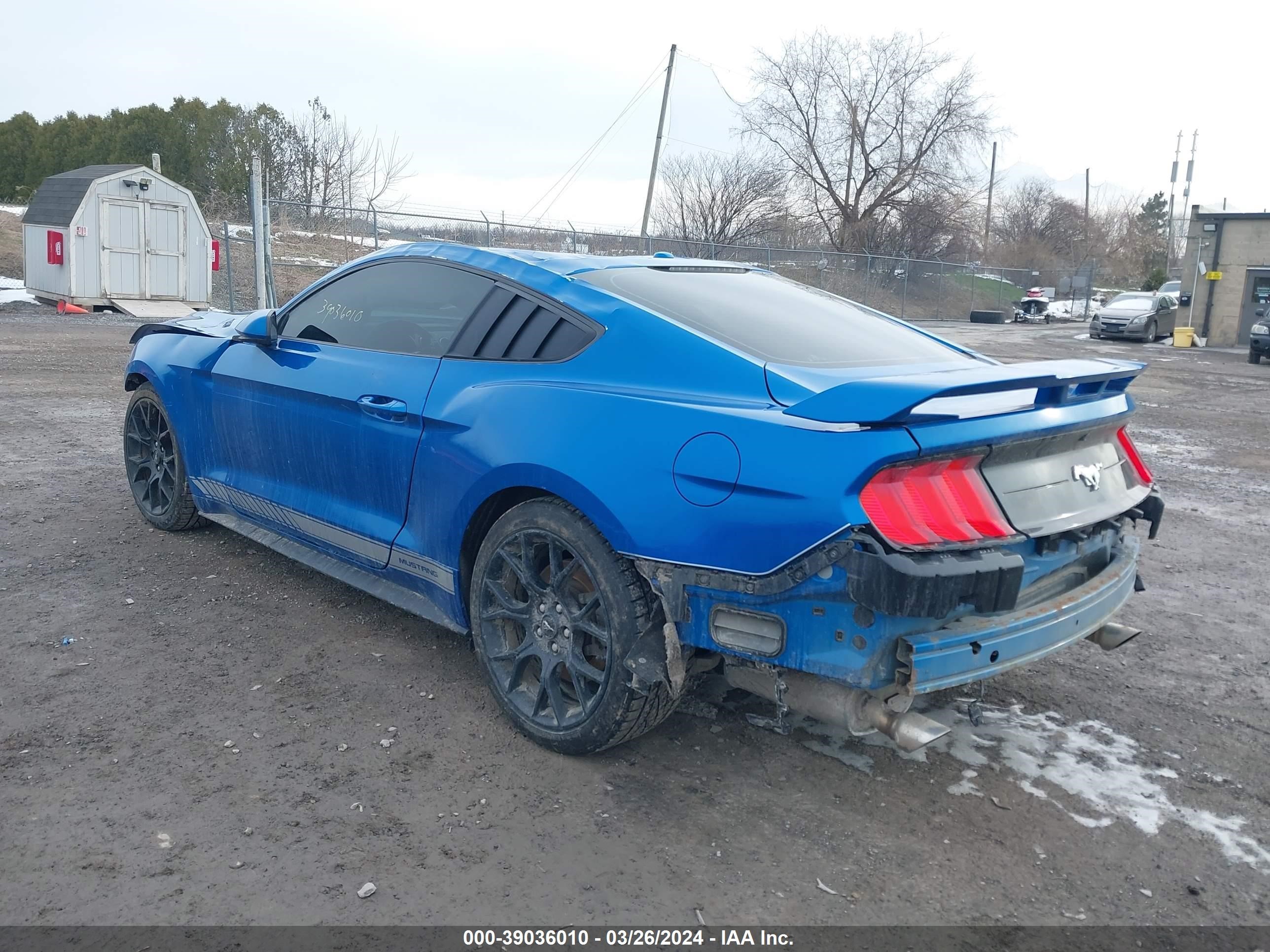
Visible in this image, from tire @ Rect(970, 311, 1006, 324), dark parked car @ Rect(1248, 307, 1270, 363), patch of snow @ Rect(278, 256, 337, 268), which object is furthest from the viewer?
tire @ Rect(970, 311, 1006, 324)

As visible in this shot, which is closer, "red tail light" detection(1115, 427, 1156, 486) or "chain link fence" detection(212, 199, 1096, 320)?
"red tail light" detection(1115, 427, 1156, 486)

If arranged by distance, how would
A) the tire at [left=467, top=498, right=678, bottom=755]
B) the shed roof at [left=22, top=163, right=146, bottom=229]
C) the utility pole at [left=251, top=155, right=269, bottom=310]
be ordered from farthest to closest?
the shed roof at [left=22, top=163, right=146, bottom=229] → the utility pole at [left=251, top=155, right=269, bottom=310] → the tire at [left=467, top=498, right=678, bottom=755]

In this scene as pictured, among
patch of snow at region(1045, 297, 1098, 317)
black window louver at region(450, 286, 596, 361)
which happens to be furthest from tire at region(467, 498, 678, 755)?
patch of snow at region(1045, 297, 1098, 317)

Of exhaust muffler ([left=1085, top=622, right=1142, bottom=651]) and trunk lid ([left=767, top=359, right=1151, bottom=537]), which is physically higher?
trunk lid ([left=767, top=359, right=1151, bottom=537])

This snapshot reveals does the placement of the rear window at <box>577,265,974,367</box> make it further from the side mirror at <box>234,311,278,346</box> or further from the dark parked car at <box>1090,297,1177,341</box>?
the dark parked car at <box>1090,297,1177,341</box>

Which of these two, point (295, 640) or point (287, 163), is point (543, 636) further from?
point (287, 163)

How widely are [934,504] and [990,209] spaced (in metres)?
→ 60.5

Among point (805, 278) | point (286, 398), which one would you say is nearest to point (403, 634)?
point (286, 398)

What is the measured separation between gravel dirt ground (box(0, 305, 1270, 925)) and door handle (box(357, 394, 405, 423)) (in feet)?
3.07

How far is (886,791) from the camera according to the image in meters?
3.09

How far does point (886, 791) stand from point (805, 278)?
28.9m

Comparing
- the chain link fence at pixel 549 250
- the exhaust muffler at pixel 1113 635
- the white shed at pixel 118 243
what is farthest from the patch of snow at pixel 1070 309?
the exhaust muffler at pixel 1113 635

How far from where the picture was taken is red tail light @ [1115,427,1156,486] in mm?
3488

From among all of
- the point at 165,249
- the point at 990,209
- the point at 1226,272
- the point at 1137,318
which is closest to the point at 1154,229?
the point at 990,209
